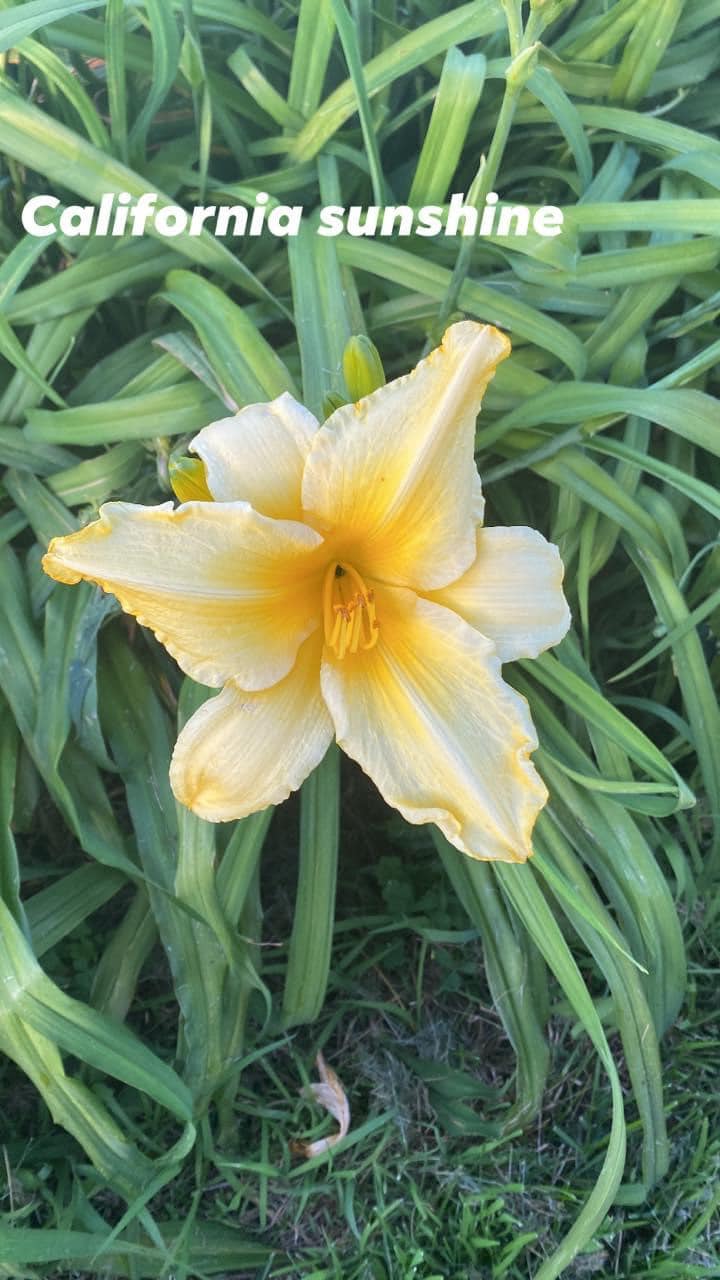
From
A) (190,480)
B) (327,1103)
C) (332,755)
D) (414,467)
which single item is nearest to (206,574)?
(190,480)

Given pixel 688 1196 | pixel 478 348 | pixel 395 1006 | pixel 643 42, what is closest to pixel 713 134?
pixel 643 42

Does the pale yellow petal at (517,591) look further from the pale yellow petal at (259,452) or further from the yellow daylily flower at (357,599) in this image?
the pale yellow petal at (259,452)

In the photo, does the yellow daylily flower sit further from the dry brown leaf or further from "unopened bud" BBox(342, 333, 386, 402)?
the dry brown leaf

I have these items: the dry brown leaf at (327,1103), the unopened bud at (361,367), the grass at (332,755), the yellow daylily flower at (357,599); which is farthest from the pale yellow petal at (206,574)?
the dry brown leaf at (327,1103)

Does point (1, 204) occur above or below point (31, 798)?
above

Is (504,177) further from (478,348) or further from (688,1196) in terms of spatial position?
(688,1196)

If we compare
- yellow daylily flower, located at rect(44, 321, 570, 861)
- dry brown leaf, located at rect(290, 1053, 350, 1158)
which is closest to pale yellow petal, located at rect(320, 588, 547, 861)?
yellow daylily flower, located at rect(44, 321, 570, 861)
